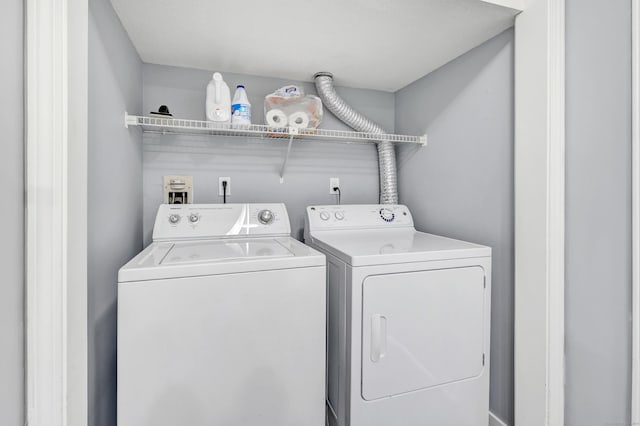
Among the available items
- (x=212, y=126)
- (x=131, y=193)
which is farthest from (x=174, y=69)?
(x=131, y=193)

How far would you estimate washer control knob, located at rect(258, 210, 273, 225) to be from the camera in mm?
1888

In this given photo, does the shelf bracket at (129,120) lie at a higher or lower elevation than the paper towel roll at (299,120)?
lower

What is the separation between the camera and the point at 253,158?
2166 mm

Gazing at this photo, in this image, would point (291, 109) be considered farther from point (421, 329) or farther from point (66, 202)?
point (421, 329)

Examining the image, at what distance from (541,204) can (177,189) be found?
2.02 meters

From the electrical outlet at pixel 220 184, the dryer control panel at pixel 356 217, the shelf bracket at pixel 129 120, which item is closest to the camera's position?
the shelf bracket at pixel 129 120

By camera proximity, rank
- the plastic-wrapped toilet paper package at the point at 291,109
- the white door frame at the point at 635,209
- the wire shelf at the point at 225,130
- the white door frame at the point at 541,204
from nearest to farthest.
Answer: the white door frame at the point at 635,209 → the white door frame at the point at 541,204 → the wire shelf at the point at 225,130 → the plastic-wrapped toilet paper package at the point at 291,109

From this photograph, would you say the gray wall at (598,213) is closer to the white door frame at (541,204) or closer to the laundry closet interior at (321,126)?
the white door frame at (541,204)

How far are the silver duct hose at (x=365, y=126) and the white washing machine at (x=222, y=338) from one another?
1.18 metres

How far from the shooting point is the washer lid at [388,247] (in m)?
1.36

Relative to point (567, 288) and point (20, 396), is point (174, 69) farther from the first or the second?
point (567, 288)

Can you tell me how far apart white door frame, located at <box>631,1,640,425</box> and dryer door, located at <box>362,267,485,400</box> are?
1.77ft

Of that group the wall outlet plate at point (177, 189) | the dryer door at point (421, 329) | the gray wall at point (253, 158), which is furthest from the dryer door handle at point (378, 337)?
the wall outlet plate at point (177, 189)

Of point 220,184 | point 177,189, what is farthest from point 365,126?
point 177,189
